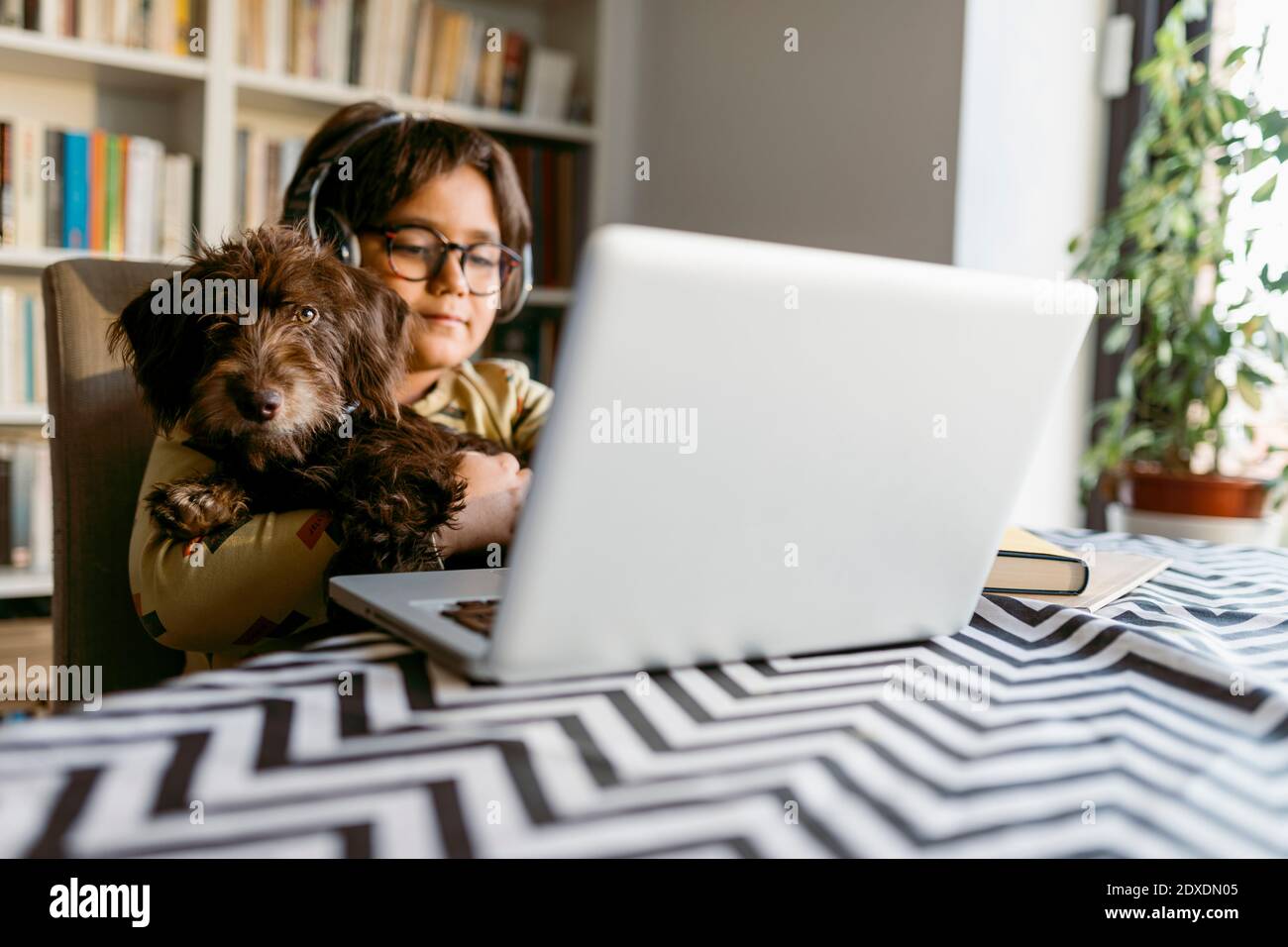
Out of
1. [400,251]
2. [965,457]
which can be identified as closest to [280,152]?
[400,251]

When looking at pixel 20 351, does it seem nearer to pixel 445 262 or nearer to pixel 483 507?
pixel 445 262

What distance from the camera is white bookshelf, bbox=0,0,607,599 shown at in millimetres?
2238

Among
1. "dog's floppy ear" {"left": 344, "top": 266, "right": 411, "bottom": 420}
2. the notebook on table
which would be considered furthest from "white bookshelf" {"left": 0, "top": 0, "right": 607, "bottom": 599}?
the notebook on table

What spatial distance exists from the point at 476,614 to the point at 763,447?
0.74 feet

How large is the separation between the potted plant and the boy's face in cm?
141

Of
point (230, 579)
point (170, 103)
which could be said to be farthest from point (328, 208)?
point (170, 103)

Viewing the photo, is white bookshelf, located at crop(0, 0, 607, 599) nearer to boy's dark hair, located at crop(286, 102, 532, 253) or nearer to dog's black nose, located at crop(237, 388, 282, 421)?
boy's dark hair, located at crop(286, 102, 532, 253)

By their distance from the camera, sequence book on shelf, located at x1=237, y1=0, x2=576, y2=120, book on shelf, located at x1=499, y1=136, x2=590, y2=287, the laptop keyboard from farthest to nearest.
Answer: book on shelf, located at x1=499, y1=136, x2=590, y2=287
book on shelf, located at x1=237, y1=0, x2=576, y2=120
the laptop keyboard

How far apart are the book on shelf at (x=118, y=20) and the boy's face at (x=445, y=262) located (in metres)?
1.43

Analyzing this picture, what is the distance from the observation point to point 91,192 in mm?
2289

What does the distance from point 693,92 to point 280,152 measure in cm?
107

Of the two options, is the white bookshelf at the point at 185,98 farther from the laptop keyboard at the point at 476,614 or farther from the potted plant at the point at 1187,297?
the laptop keyboard at the point at 476,614

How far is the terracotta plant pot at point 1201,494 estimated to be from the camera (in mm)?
2014

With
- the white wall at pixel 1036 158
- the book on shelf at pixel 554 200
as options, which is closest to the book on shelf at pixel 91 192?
the book on shelf at pixel 554 200
